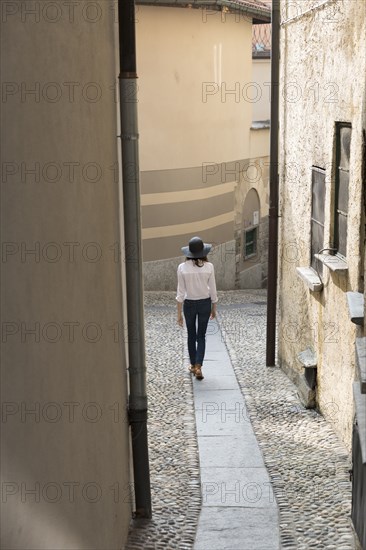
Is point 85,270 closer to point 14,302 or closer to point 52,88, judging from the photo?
point 52,88

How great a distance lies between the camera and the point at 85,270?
14.5ft

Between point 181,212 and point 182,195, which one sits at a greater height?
point 182,195

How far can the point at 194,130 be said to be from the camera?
17.9 meters

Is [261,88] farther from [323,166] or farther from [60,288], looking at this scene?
[60,288]

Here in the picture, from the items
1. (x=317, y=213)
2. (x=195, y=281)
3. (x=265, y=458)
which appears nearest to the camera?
(x=265, y=458)

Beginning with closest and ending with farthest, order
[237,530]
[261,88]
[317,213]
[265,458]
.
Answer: [237,530], [265,458], [317,213], [261,88]

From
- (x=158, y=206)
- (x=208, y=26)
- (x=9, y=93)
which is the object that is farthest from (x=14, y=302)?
(x=208, y=26)

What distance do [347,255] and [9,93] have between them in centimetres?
482

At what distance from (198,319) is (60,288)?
19.6 feet

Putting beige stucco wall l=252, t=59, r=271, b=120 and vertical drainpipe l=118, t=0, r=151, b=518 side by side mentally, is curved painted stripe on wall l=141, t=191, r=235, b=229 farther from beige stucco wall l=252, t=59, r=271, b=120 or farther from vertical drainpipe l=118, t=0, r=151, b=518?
vertical drainpipe l=118, t=0, r=151, b=518

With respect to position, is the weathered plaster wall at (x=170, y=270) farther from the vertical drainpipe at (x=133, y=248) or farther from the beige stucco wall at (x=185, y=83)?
the vertical drainpipe at (x=133, y=248)

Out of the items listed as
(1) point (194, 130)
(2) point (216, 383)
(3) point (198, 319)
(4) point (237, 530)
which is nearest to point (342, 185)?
(3) point (198, 319)

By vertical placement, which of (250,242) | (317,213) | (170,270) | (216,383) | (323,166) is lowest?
(250,242)

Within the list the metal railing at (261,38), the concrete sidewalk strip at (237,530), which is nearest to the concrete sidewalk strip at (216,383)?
the concrete sidewalk strip at (237,530)
